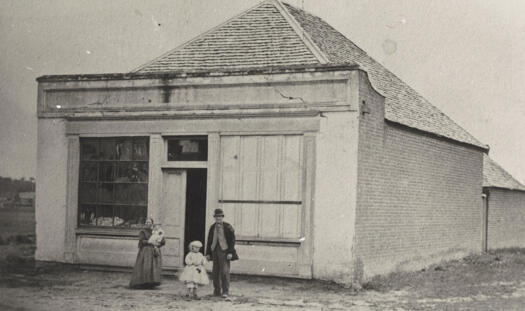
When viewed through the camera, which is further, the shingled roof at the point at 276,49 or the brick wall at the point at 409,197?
the shingled roof at the point at 276,49

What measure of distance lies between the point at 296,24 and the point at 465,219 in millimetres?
8640

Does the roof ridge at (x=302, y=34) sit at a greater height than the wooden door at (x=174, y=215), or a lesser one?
greater

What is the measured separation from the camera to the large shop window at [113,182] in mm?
15391

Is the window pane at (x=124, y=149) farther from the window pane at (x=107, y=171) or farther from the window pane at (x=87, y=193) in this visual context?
the window pane at (x=87, y=193)

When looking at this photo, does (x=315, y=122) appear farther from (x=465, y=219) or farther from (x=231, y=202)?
(x=465, y=219)

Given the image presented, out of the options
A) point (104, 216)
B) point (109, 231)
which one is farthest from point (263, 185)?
point (104, 216)

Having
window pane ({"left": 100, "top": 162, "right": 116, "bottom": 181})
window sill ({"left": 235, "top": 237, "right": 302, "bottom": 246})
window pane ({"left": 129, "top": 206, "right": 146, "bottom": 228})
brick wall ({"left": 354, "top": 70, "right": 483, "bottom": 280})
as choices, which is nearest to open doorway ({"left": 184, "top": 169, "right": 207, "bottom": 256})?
window pane ({"left": 129, "top": 206, "right": 146, "bottom": 228})

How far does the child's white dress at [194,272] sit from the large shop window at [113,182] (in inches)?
141

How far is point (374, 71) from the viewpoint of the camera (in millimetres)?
19688

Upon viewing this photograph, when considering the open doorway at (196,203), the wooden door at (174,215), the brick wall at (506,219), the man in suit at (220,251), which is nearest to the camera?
the man in suit at (220,251)

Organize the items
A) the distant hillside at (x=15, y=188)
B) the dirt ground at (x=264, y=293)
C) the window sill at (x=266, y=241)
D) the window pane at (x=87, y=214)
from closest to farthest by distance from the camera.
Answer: the dirt ground at (x=264, y=293) < the window sill at (x=266, y=241) < the window pane at (x=87, y=214) < the distant hillside at (x=15, y=188)

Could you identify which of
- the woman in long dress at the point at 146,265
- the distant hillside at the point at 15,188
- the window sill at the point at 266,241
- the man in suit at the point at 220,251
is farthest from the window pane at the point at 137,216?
the distant hillside at the point at 15,188

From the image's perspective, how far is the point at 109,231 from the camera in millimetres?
15523

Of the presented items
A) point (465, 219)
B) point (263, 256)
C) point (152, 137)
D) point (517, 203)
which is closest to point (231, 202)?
point (263, 256)
